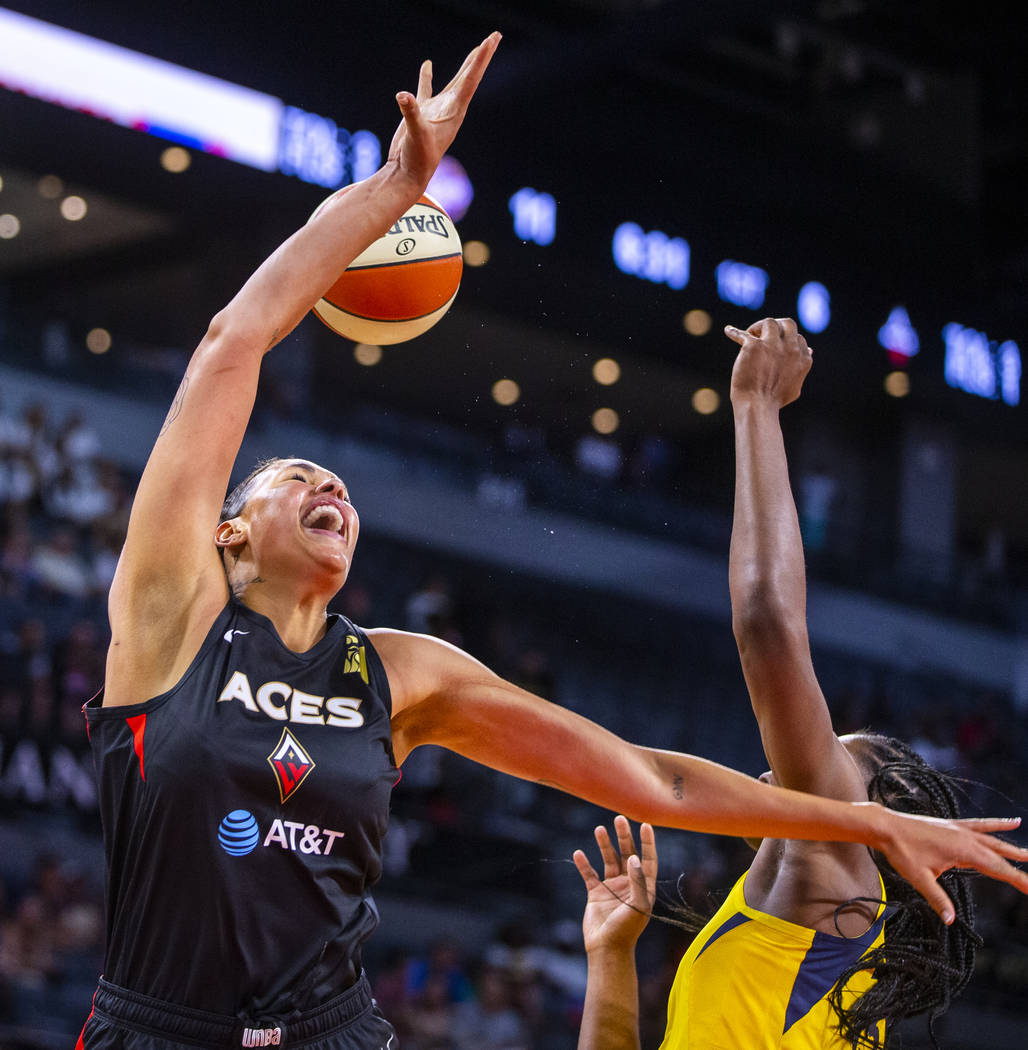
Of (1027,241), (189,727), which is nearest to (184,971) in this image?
(189,727)

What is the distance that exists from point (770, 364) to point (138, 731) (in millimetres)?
1628

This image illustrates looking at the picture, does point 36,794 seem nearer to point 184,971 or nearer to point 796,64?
point 184,971

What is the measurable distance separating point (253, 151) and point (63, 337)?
316 centimetres

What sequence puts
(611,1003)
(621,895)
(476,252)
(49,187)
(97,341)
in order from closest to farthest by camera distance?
(611,1003) < (621,895) < (476,252) < (97,341) < (49,187)

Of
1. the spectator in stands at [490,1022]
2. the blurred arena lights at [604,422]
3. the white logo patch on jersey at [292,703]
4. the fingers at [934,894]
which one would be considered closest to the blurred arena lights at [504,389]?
the blurred arena lights at [604,422]

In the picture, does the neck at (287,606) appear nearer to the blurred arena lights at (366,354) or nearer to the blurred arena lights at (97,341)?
the blurred arena lights at (97,341)

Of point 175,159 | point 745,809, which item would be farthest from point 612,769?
point 175,159

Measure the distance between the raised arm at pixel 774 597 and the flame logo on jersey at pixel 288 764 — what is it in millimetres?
932

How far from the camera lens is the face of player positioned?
2.55 meters

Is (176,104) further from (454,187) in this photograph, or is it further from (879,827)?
(879,827)

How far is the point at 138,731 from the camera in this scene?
90.4 inches

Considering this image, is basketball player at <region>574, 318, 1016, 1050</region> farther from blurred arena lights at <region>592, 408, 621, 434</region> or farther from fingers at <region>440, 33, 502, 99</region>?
blurred arena lights at <region>592, 408, 621, 434</region>

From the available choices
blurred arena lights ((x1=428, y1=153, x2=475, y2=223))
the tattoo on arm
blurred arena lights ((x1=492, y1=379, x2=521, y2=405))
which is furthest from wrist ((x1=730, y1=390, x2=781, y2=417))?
blurred arena lights ((x1=428, y1=153, x2=475, y2=223))

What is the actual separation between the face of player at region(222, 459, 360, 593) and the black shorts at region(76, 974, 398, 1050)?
762mm
